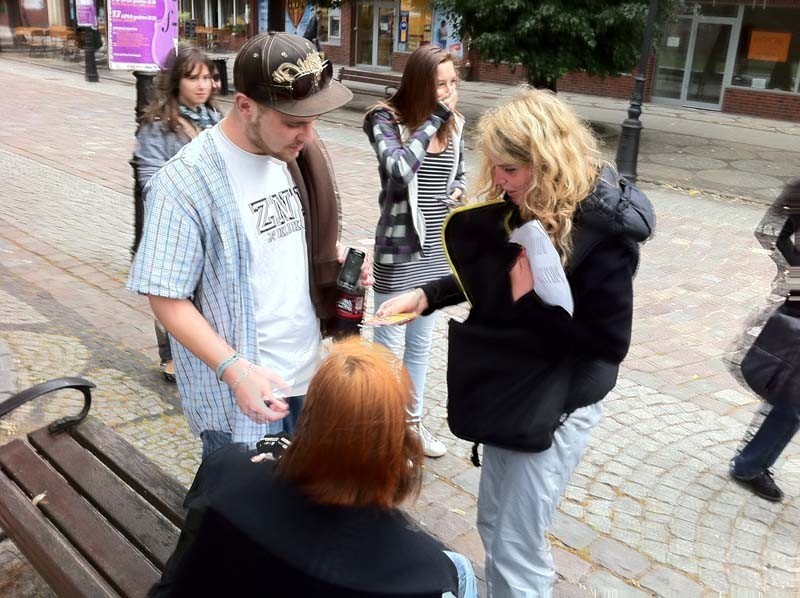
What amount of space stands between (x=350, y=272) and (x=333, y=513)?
1.04 metres

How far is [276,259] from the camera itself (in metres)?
2.25

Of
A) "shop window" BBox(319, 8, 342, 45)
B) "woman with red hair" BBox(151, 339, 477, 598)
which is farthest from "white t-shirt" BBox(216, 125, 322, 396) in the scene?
"shop window" BBox(319, 8, 342, 45)

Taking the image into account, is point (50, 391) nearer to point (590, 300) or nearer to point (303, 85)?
point (303, 85)

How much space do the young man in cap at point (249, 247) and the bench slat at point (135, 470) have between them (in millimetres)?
245

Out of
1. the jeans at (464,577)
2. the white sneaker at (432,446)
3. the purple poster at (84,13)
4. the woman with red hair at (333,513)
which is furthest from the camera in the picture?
the purple poster at (84,13)

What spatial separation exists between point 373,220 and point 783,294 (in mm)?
5214

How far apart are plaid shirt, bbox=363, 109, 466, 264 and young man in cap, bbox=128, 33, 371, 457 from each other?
1087mm

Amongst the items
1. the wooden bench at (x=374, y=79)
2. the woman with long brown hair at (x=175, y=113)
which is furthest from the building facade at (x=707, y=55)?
the woman with long brown hair at (x=175, y=113)

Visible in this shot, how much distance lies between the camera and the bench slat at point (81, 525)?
7.20 feet

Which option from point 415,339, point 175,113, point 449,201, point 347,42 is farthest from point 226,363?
point 347,42

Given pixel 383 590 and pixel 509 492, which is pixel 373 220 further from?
pixel 383 590

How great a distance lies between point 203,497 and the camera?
61.8 inches

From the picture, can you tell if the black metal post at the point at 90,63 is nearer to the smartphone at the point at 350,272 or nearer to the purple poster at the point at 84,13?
the purple poster at the point at 84,13

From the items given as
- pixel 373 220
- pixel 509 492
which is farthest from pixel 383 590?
pixel 373 220
